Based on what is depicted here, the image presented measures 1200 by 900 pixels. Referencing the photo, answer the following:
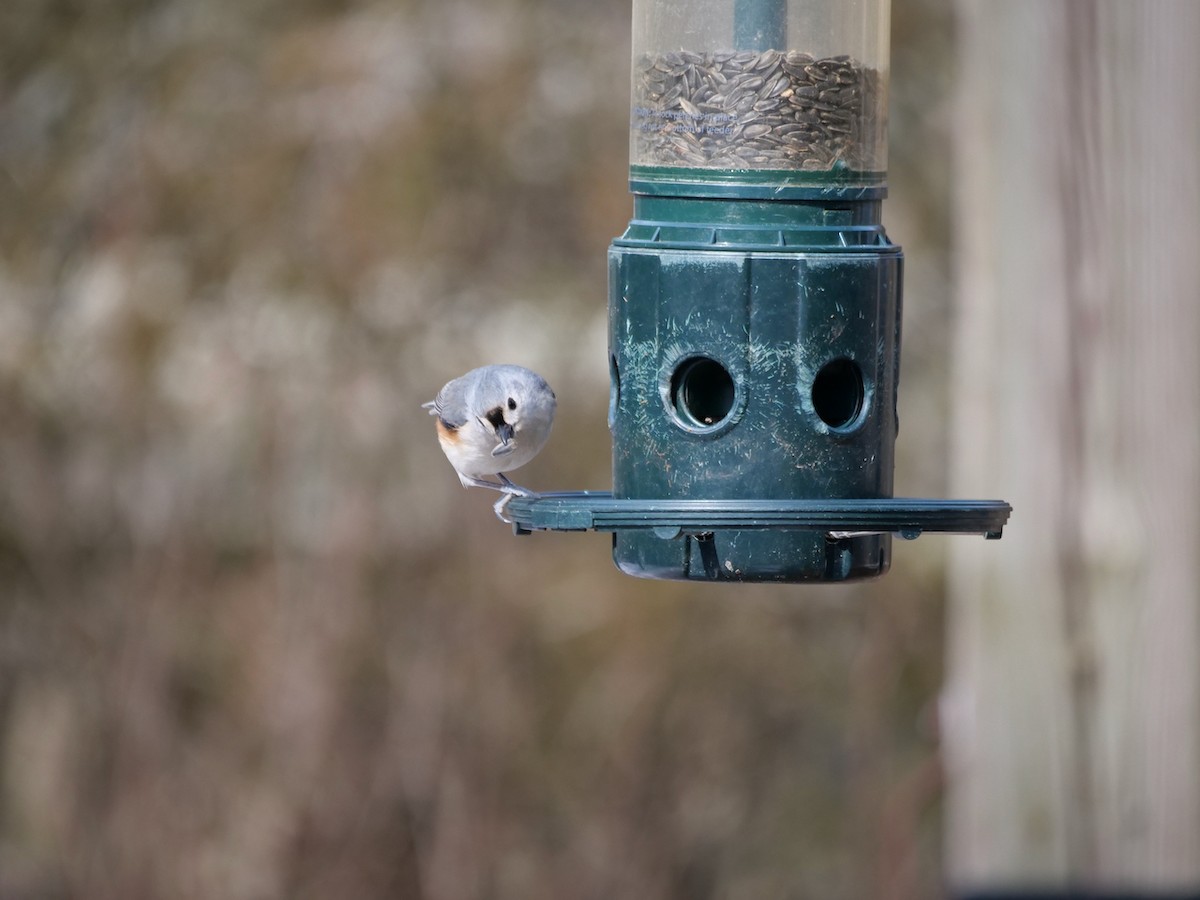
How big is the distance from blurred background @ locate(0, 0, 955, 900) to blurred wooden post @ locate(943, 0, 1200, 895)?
9.45 ft

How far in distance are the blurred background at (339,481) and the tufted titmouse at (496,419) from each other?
226cm

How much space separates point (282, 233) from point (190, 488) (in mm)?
1061

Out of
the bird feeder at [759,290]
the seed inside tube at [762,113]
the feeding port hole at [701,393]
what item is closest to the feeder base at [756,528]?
the bird feeder at [759,290]

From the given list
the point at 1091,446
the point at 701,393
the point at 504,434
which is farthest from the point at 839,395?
the point at 504,434

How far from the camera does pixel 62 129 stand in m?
6.84

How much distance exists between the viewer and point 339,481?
22.0 feet

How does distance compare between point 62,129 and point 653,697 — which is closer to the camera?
point 62,129

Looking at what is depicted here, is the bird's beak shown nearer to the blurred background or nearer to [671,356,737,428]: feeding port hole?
[671,356,737,428]: feeding port hole

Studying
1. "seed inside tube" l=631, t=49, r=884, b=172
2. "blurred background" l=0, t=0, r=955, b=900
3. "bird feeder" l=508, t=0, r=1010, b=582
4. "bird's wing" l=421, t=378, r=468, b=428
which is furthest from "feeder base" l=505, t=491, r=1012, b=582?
"blurred background" l=0, t=0, r=955, b=900

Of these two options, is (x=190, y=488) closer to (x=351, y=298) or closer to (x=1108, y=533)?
(x=351, y=298)

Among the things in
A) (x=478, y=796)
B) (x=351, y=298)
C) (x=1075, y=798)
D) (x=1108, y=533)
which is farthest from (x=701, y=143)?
(x=478, y=796)

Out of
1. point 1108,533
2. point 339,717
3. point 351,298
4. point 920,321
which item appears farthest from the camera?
point 920,321

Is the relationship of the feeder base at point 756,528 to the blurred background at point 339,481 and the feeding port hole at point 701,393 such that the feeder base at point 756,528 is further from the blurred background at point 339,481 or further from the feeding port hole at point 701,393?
the blurred background at point 339,481

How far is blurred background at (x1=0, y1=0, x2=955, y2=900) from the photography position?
662 cm
